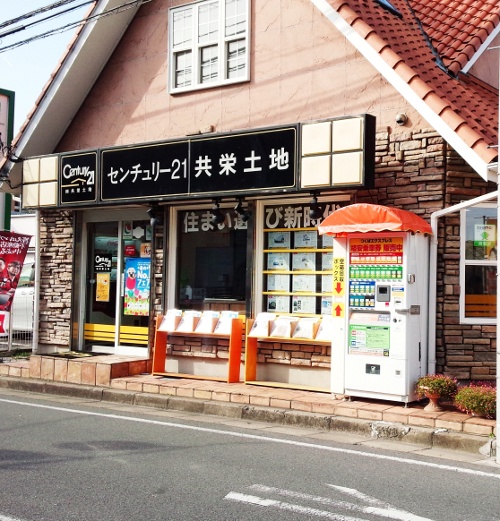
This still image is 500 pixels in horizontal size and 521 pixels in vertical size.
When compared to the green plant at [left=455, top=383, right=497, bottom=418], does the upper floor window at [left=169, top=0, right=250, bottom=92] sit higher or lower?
higher

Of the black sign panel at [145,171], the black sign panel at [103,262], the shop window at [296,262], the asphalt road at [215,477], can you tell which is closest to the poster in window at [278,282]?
the shop window at [296,262]

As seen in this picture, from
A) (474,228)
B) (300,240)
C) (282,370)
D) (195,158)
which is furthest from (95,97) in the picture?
(474,228)

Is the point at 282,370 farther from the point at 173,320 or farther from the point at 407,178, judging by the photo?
the point at 407,178

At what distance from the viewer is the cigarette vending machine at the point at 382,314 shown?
389 inches

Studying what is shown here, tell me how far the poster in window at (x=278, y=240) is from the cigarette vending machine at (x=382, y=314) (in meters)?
1.82

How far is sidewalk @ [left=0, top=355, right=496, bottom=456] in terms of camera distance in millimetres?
8711

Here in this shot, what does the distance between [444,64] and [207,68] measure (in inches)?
161

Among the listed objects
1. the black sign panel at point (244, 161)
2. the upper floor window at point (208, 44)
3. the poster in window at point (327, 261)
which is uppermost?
the upper floor window at point (208, 44)

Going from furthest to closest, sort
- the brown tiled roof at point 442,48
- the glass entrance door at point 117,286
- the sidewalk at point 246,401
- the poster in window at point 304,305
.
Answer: the glass entrance door at point 117,286, the poster in window at point 304,305, the brown tiled roof at point 442,48, the sidewalk at point 246,401

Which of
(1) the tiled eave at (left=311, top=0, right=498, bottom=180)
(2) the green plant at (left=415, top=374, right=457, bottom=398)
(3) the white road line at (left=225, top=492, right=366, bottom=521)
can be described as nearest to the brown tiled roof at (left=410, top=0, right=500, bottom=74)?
(1) the tiled eave at (left=311, top=0, right=498, bottom=180)

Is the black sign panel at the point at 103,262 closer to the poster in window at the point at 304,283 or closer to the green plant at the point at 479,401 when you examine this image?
the poster in window at the point at 304,283

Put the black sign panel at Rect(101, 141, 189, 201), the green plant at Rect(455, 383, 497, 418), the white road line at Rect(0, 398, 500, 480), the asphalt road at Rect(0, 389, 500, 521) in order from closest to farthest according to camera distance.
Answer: the asphalt road at Rect(0, 389, 500, 521)
the white road line at Rect(0, 398, 500, 480)
the green plant at Rect(455, 383, 497, 418)
the black sign panel at Rect(101, 141, 189, 201)

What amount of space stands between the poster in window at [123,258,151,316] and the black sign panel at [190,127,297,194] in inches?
93.7

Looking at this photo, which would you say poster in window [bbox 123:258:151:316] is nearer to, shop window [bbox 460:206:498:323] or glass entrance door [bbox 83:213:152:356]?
glass entrance door [bbox 83:213:152:356]
